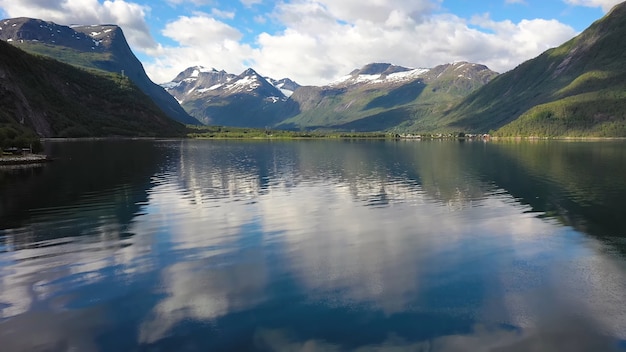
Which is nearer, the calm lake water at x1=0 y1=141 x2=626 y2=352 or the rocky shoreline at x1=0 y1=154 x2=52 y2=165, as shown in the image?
the calm lake water at x1=0 y1=141 x2=626 y2=352

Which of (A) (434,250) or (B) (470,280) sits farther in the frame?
(A) (434,250)

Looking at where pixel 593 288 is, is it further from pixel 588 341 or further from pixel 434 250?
pixel 434 250

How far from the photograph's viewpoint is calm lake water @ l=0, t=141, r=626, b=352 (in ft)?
66.9

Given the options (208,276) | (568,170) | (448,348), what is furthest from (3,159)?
(568,170)

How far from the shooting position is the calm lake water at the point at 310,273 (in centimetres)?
2039

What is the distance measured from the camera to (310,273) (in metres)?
28.6

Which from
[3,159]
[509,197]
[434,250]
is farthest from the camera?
[3,159]

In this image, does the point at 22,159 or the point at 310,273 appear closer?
the point at 310,273

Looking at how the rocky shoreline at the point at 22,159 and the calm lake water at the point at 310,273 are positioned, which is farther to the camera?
the rocky shoreline at the point at 22,159

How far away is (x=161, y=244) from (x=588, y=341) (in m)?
29.2

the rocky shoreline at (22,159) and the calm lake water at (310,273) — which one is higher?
the rocky shoreline at (22,159)

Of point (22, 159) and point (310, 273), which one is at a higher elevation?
point (22, 159)

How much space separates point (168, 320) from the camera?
71.5ft

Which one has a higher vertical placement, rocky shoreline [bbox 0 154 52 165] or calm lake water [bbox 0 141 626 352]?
rocky shoreline [bbox 0 154 52 165]
